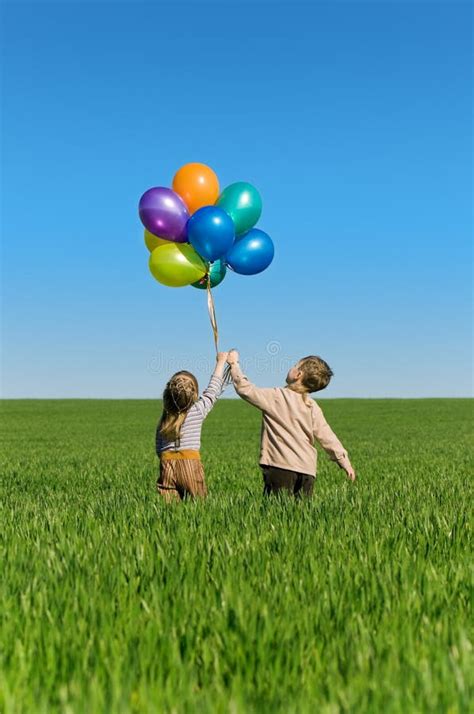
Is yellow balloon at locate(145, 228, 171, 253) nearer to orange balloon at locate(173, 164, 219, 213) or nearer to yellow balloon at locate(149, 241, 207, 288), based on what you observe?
yellow balloon at locate(149, 241, 207, 288)

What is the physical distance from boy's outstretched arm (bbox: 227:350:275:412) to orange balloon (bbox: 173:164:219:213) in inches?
88.9

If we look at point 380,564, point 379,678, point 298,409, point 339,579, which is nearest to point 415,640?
point 379,678

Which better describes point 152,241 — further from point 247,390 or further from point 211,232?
point 247,390

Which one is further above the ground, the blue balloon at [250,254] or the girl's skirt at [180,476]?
the blue balloon at [250,254]

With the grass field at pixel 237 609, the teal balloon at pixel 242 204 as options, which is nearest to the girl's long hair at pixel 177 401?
the grass field at pixel 237 609

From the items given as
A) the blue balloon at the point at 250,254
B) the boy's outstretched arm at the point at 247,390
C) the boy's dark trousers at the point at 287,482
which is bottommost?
the boy's dark trousers at the point at 287,482

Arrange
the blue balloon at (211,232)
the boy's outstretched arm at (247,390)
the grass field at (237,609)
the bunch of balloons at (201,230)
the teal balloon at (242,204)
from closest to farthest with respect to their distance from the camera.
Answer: the grass field at (237,609) → the boy's outstretched arm at (247,390) → the blue balloon at (211,232) → the bunch of balloons at (201,230) → the teal balloon at (242,204)

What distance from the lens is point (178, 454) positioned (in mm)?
6945

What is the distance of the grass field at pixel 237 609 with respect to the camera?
2.70 metres

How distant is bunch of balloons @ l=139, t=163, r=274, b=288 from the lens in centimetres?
767

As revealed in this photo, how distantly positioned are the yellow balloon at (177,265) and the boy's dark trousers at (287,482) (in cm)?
231

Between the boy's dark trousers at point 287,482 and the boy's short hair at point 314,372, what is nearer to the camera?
the boy's short hair at point 314,372

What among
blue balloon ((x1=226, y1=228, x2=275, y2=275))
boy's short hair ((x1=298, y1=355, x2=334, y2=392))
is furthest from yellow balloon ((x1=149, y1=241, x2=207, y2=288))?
boy's short hair ((x1=298, y1=355, x2=334, y2=392))

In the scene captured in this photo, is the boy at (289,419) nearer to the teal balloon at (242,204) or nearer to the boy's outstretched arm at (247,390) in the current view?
the boy's outstretched arm at (247,390)
